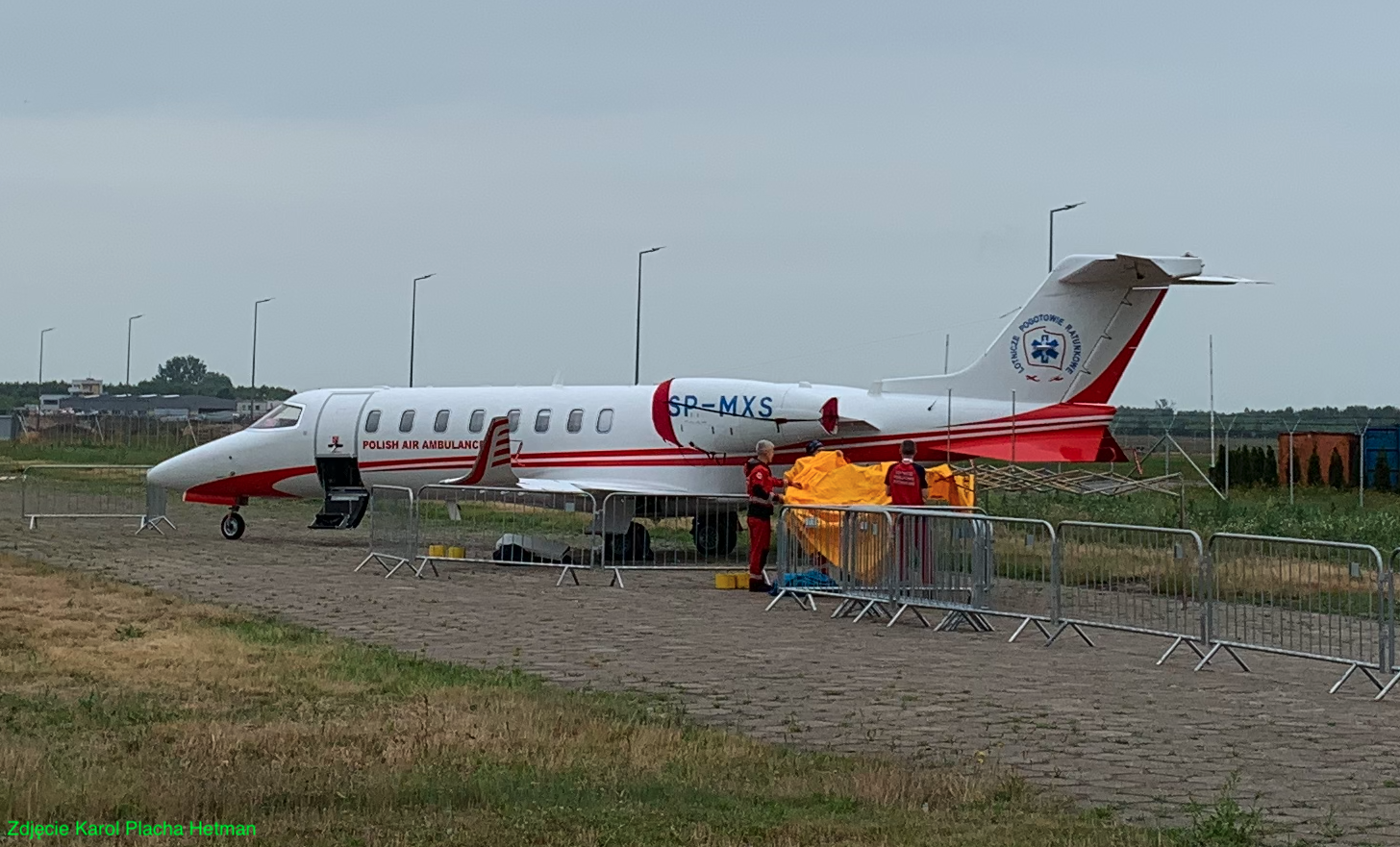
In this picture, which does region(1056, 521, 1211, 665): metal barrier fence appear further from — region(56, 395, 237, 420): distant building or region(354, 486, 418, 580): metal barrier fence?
region(56, 395, 237, 420): distant building

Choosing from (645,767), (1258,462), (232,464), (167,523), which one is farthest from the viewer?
(1258,462)

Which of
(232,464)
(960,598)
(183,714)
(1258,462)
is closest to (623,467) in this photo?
(232,464)

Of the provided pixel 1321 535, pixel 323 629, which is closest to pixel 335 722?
pixel 323 629

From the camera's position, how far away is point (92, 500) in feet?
126

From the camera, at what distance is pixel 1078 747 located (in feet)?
34.3

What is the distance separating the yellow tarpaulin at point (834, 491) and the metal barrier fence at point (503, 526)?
8.93 feet

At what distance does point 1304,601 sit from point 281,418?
67.7 feet

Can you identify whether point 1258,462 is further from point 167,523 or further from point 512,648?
point 512,648

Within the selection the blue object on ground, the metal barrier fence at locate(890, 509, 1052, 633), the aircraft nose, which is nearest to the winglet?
the aircraft nose

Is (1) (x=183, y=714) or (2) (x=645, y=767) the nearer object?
(2) (x=645, y=767)

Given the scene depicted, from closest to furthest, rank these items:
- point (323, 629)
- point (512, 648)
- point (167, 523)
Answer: point (512, 648), point (323, 629), point (167, 523)

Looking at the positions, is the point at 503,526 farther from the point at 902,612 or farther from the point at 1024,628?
the point at 1024,628

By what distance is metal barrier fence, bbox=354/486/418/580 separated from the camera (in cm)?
2291

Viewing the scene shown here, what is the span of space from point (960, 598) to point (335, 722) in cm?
826
